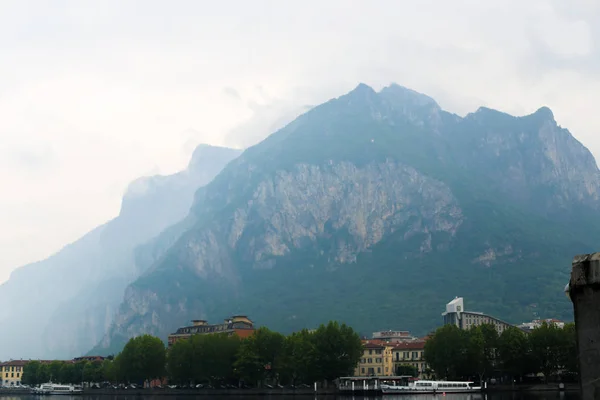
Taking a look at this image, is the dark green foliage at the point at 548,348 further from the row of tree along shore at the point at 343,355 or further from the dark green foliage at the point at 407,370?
the dark green foliage at the point at 407,370

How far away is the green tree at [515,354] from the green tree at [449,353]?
6737 mm

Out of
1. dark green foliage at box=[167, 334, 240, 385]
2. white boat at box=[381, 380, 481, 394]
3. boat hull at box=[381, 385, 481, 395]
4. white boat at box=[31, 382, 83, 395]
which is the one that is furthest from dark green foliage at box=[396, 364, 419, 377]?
white boat at box=[31, 382, 83, 395]

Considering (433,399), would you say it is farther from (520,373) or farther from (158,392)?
(158,392)

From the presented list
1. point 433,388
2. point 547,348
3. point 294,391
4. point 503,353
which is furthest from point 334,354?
point 547,348

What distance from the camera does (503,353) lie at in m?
137

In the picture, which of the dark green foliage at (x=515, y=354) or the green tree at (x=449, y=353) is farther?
the green tree at (x=449, y=353)

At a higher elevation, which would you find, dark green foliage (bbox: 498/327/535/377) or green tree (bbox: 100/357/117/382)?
dark green foliage (bbox: 498/327/535/377)

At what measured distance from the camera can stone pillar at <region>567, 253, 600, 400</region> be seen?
33.7 feet

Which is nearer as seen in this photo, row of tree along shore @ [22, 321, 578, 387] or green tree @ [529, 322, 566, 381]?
green tree @ [529, 322, 566, 381]

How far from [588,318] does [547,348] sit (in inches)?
5129

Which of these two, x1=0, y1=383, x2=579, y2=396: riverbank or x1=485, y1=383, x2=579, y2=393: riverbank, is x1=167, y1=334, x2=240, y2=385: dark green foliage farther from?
x1=485, y1=383, x2=579, y2=393: riverbank

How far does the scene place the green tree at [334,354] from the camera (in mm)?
139125

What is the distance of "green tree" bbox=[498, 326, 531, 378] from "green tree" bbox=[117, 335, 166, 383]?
7353 centimetres

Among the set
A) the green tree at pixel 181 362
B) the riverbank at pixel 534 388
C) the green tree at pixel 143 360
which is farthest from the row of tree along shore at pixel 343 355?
the green tree at pixel 143 360
